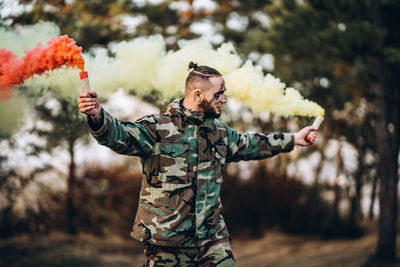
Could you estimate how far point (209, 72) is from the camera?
3.14 m

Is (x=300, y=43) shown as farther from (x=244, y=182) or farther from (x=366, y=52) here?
(x=244, y=182)

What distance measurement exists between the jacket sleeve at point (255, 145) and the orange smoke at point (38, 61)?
1.36m

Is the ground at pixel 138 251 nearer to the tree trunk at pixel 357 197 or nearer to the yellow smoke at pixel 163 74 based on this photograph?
the tree trunk at pixel 357 197

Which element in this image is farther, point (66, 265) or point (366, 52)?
point (66, 265)

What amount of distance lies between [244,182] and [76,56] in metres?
10.1

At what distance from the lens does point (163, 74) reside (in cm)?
412

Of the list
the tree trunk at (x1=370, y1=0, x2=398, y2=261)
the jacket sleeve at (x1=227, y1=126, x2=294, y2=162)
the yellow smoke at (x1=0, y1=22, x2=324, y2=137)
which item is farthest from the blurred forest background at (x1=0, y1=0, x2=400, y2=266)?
the jacket sleeve at (x1=227, y1=126, x2=294, y2=162)

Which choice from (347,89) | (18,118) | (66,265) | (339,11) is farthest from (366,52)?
(66,265)

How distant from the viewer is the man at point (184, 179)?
2961 mm

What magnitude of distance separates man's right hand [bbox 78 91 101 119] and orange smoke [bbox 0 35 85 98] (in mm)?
237

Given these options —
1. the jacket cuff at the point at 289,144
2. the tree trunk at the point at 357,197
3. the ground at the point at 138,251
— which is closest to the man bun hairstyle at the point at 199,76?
the jacket cuff at the point at 289,144

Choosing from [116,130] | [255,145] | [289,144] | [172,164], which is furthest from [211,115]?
[289,144]

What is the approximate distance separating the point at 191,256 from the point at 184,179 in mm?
563

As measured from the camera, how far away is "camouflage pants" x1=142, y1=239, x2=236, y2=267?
117 inches
